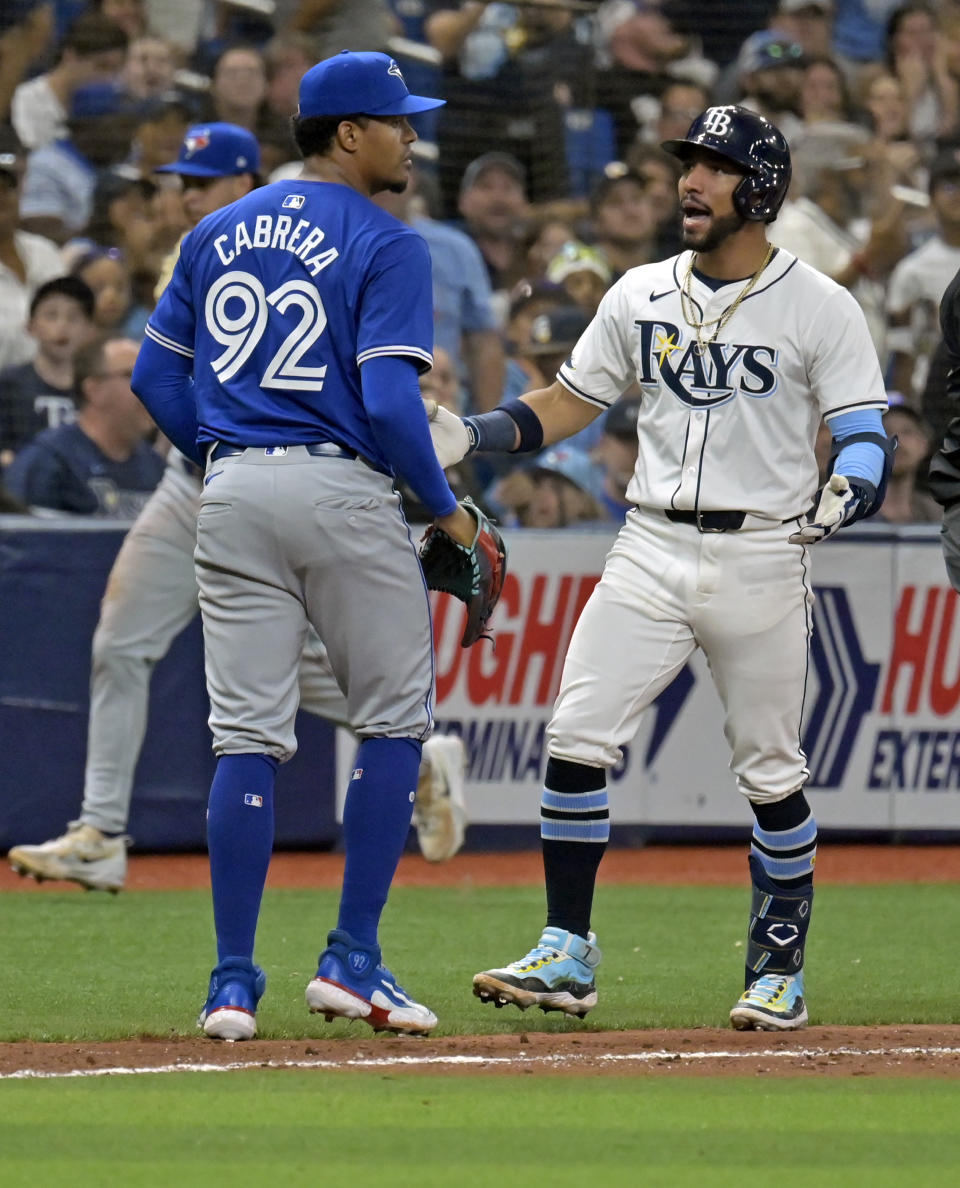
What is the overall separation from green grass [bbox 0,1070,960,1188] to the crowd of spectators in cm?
587

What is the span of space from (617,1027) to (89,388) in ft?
16.3

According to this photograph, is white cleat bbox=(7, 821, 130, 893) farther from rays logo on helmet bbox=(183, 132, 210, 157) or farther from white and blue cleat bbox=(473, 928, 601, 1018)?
white and blue cleat bbox=(473, 928, 601, 1018)

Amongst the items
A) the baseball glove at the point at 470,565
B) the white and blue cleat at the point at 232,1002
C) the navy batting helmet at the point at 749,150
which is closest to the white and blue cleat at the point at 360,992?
A: the white and blue cleat at the point at 232,1002

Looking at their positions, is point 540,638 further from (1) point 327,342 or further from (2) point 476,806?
(1) point 327,342

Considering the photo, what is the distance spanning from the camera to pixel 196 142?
25.2 feet

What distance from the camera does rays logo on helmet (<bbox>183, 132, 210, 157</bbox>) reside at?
766 centimetres

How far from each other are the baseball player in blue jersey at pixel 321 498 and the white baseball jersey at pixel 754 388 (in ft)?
2.21

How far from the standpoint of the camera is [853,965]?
634 cm

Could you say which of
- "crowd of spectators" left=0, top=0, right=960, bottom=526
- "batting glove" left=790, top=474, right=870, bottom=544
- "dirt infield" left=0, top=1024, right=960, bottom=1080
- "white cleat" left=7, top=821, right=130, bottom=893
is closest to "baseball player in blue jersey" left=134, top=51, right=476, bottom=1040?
"dirt infield" left=0, top=1024, right=960, bottom=1080

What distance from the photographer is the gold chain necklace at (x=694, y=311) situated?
16.8ft

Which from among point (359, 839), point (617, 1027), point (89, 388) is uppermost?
point (89, 388)

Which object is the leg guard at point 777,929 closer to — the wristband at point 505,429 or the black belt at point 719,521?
the black belt at point 719,521

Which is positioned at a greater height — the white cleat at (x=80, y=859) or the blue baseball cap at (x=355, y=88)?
the blue baseball cap at (x=355, y=88)

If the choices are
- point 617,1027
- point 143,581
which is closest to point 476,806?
point 143,581
